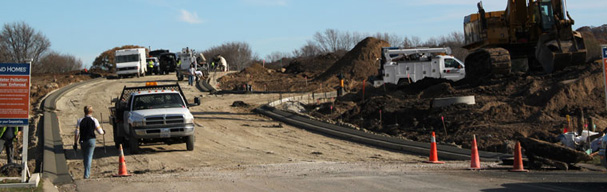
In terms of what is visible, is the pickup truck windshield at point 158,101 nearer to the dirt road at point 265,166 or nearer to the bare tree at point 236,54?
the dirt road at point 265,166

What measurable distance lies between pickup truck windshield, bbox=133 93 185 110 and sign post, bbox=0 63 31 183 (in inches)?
248

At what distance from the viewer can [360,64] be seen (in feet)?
177

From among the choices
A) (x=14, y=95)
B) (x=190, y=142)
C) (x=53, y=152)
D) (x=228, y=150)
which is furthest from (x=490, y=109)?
(x=14, y=95)

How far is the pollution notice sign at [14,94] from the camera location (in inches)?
512

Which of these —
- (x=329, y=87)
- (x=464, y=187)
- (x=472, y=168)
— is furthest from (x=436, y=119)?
(x=329, y=87)

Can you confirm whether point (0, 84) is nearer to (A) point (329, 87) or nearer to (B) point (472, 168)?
(B) point (472, 168)

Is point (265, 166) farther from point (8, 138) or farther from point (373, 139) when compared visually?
point (373, 139)

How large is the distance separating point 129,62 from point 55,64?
60.2m

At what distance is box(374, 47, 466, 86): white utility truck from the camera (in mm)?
34906

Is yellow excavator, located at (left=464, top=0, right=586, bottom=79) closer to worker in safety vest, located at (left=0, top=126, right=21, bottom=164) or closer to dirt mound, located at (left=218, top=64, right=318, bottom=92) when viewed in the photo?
dirt mound, located at (left=218, top=64, right=318, bottom=92)

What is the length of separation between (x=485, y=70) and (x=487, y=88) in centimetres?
304

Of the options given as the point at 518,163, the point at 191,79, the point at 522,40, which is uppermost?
the point at 522,40

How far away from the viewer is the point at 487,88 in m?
27.6

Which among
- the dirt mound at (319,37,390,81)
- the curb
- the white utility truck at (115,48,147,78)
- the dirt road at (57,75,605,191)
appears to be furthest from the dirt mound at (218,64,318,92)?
the dirt road at (57,75,605,191)
